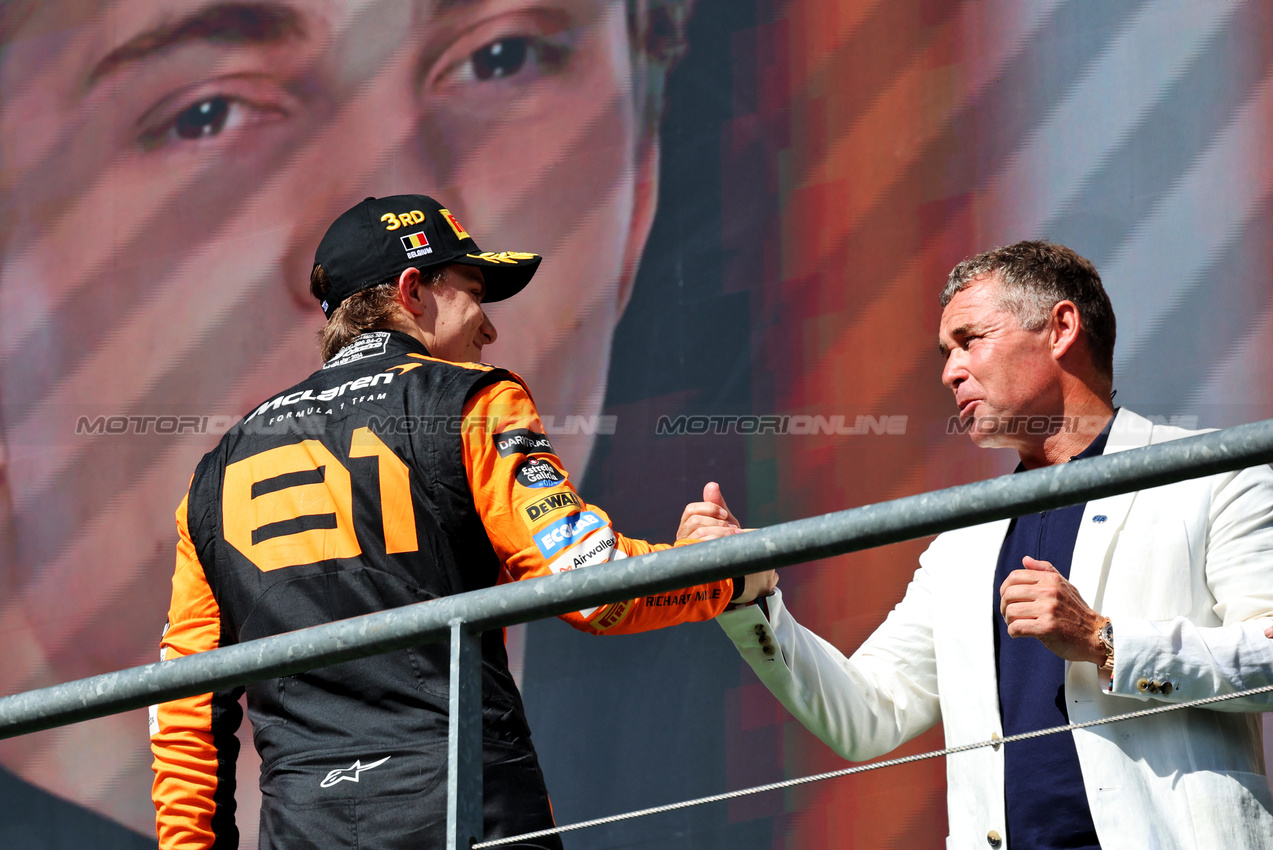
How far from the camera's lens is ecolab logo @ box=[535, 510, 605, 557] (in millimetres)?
1543

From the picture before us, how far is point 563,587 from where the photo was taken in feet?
3.69

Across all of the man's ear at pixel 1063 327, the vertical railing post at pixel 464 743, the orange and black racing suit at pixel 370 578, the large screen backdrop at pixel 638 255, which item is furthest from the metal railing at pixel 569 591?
the large screen backdrop at pixel 638 255

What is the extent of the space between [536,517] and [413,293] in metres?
0.51

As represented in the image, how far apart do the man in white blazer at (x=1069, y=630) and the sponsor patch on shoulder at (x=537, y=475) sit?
0.43 m

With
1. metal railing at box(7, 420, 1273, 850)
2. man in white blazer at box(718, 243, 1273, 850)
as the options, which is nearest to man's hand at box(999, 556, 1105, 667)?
man in white blazer at box(718, 243, 1273, 850)

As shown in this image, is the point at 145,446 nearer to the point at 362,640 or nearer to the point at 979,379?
the point at 979,379

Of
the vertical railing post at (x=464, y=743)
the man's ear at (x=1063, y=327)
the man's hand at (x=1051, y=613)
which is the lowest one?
the vertical railing post at (x=464, y=743)

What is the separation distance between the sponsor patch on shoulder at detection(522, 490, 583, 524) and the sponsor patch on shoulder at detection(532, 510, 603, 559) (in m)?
0.01

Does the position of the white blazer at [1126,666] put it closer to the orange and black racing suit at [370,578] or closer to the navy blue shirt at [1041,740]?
the navy blue shirt at [1041,740]

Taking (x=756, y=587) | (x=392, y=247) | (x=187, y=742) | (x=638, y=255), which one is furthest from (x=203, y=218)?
(x=756, y=587)

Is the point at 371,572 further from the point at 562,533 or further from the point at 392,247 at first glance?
the point at 392,247

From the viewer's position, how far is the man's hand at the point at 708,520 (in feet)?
5.56

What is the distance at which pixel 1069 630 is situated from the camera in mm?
1644

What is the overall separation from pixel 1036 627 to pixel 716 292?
72.8 inches
